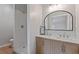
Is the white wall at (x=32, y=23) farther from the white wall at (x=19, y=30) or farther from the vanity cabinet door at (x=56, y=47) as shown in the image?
the vanity cabinet door at (x=56, y=47)

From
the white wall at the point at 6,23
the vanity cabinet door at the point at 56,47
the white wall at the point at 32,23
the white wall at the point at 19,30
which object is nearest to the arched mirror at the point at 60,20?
the white wall at the point at 32,23

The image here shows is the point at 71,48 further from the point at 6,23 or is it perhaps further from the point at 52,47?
the point at 6,23

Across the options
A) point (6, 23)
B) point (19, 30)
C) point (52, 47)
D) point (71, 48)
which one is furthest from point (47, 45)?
point (6, 23)

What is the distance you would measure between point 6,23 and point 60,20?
1.11m

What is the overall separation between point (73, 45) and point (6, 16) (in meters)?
1.12

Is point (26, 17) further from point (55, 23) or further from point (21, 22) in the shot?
point (55, 23)

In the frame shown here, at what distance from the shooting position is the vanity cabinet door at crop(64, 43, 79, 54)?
1.59m

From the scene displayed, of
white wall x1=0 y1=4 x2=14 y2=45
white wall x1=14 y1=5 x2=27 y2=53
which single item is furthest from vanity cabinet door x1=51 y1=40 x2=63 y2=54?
white wall x1=0 y1=4 x2=14 y2=45

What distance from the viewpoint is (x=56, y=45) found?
1915mm

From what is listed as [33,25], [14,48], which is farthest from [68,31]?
[14,48]

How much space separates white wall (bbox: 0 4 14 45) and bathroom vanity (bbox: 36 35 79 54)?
0.53 metres

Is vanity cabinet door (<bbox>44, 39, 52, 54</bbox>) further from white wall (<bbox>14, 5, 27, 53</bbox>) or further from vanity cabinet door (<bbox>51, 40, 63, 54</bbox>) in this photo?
white wall (<bbox>14, 5, 27, 53</bbox>)

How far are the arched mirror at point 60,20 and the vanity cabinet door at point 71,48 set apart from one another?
439 mm

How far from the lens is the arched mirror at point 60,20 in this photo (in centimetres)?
205
